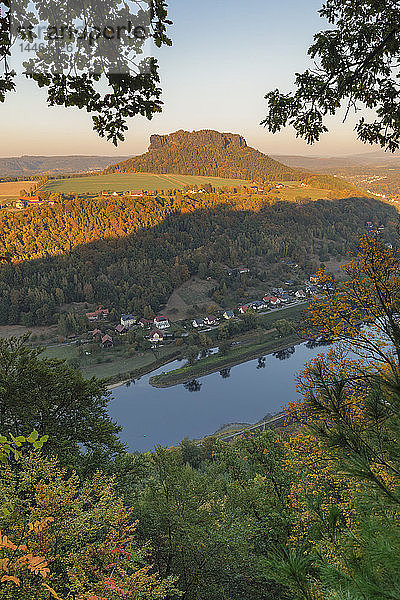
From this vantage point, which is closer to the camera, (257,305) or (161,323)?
(161,323)

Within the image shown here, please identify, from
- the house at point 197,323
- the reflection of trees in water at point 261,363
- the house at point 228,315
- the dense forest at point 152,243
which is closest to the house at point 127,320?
the dense forest at point 152,243

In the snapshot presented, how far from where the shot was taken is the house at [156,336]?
57406 mm

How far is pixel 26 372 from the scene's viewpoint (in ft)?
31.6

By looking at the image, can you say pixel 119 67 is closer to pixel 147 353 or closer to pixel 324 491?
pixel 324 491

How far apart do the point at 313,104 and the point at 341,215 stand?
139302 mm

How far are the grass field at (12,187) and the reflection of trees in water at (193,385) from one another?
4418 inches

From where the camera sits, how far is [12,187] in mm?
128625

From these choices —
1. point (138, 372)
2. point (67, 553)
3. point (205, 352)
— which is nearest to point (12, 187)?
point (138, 372)

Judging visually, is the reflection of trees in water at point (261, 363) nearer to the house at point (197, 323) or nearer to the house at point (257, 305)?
the house at point (197, 323)

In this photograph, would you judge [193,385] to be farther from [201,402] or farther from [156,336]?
[156,336]

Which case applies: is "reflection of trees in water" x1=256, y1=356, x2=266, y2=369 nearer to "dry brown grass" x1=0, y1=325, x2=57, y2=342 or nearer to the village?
the village

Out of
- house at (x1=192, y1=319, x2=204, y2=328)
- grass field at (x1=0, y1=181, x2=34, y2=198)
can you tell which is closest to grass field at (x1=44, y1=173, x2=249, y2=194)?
grass field at (x1=0, y1=181, x2=34, y2=198)

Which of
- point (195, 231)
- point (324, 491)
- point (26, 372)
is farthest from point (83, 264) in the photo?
point (324, 491)

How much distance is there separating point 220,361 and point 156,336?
14.5m
